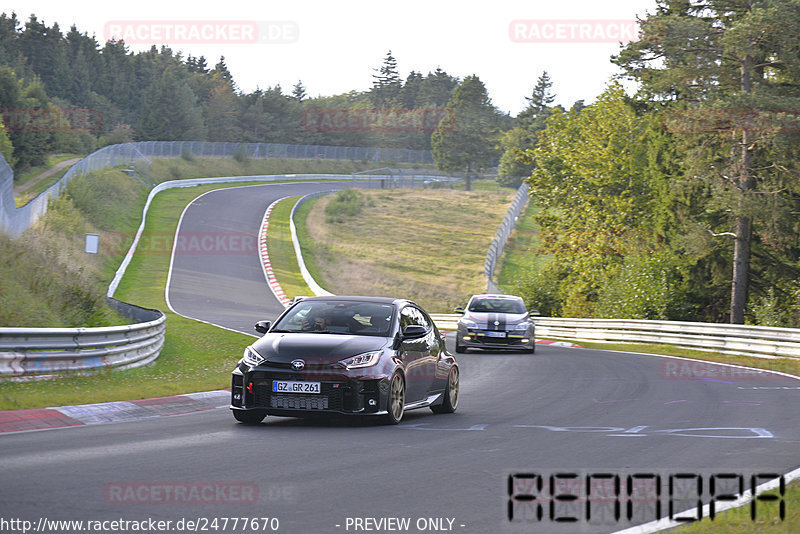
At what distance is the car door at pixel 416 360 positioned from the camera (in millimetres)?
12680

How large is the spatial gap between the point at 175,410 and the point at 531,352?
16510 millimetres

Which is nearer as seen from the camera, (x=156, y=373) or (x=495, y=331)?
(x=156, y=373)

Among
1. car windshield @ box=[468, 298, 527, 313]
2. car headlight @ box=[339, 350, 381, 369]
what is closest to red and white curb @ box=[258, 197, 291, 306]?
car windshield @ box=[468, 298, 527, 313]

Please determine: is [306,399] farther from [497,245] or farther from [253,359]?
[497,245]

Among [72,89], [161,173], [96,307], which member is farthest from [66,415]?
[72,89]

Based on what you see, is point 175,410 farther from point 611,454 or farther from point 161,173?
point 161,173

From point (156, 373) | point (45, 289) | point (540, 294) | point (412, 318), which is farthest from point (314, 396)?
point (540, 294)

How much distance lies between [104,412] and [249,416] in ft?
6.58

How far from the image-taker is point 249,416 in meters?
11.9

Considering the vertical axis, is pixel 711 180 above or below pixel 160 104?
below

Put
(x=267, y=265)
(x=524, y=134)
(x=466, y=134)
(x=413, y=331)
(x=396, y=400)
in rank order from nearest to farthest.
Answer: (x=396, y=400) → (x=413, y=331) → (x=267, y=265) → (x=466, y=134) → (x=524, y=134)

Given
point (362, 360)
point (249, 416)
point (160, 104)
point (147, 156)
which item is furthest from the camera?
point (160, 104)

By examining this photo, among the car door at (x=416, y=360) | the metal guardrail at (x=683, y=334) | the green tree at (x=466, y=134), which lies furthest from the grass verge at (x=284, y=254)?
the green tree at (x=466, y=134)

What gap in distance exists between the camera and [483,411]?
14.3 meters
